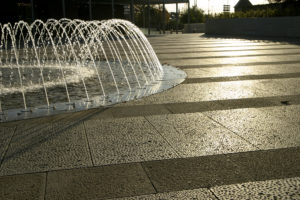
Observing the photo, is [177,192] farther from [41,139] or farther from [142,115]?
[142,115]

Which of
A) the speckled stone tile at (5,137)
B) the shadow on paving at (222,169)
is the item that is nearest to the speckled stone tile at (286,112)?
the shadow on paving at (222,169)

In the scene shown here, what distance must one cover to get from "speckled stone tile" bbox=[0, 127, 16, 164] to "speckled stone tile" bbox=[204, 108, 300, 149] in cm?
295

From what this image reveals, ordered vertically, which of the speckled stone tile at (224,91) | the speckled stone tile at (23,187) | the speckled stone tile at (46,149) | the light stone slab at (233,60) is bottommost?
the speckled stone tile at (23,187)

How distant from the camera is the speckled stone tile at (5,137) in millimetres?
4406

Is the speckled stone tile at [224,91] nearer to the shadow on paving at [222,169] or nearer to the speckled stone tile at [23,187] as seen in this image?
the shadow on paving at [222,169]

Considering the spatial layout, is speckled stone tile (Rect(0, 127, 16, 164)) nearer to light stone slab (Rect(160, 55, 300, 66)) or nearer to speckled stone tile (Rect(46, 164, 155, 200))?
speckled stone tile (Rect(46, 164, 155, 200))

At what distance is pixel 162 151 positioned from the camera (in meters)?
4.27

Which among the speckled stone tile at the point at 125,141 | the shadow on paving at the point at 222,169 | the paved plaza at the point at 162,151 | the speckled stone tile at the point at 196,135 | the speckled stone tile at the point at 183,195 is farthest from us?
the speckled stone tile at the point at 196,135

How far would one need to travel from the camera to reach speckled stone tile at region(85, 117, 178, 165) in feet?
13.5

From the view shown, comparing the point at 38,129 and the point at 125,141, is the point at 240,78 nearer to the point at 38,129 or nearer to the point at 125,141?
the point at 125,141

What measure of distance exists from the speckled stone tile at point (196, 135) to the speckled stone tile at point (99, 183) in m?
0.77

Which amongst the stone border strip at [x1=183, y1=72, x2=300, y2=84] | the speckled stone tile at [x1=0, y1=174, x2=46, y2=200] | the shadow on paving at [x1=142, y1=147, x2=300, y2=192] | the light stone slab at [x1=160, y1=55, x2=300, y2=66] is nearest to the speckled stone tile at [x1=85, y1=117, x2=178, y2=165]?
the shadow on paving at [x1=142, y1=147, x2=300, y2=192]

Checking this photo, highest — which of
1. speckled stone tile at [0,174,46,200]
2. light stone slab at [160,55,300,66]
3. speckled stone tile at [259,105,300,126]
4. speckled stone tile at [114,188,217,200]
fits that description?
light stone slab at [160,55,300,66]

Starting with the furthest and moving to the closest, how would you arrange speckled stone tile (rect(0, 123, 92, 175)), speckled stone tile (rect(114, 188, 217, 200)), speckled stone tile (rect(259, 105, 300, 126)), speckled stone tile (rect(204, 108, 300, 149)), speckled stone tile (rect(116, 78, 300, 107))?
speckled stone tile (rect(116, 78, 300, 107)) → speckled stone tile (rect(259, 105, 300, 126)) → speckled stone tile (rect(204, 108, 300, 149)) → speckled stone tile (rect(0, 123, 92, 175)) → speckled stone tile (rect(114, 188, 217, 200))
